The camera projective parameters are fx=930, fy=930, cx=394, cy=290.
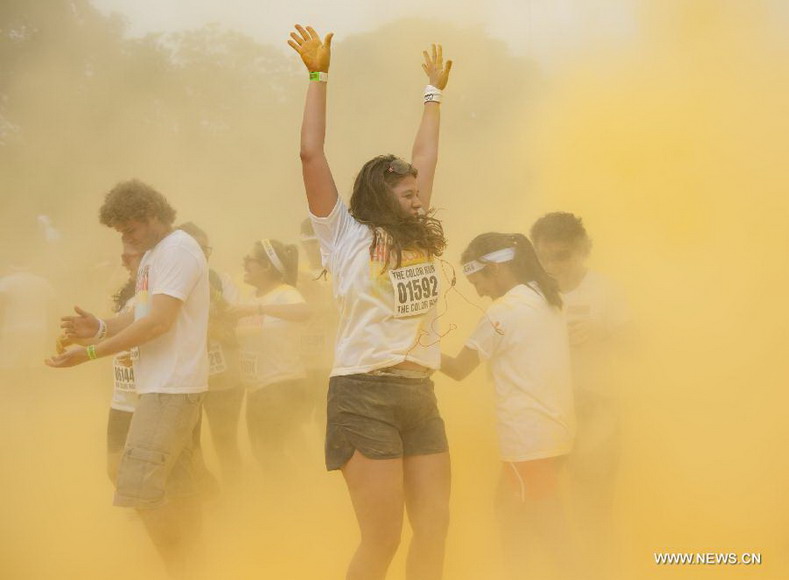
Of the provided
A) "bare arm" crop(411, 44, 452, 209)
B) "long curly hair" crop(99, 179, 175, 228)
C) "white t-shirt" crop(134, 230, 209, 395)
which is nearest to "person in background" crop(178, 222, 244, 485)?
"long curly hair" crop(99, 179, 175, 228)

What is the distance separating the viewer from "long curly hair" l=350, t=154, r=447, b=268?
10.5 feet

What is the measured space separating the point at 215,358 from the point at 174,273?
3.62 feet

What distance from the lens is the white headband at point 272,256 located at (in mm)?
5000

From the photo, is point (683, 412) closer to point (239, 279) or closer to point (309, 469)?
point (309, 469)

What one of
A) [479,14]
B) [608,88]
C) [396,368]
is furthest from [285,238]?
[396,368]

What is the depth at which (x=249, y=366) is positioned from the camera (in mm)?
4957

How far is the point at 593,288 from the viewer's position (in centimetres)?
446

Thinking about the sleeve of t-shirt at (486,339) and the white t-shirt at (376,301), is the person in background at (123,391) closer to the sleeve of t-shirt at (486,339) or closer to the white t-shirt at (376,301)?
the white t-shirt at (376,301)

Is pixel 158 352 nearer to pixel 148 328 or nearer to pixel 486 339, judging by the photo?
pixel 148 328

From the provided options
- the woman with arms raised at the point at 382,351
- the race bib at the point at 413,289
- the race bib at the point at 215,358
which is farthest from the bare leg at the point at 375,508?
the race bib at the point at 215,358

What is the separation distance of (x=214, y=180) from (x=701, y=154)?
2.57 meters

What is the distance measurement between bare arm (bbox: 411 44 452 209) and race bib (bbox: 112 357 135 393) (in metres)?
1.70

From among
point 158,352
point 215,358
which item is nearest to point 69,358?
point 158,352

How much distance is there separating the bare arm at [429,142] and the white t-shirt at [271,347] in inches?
63.2
